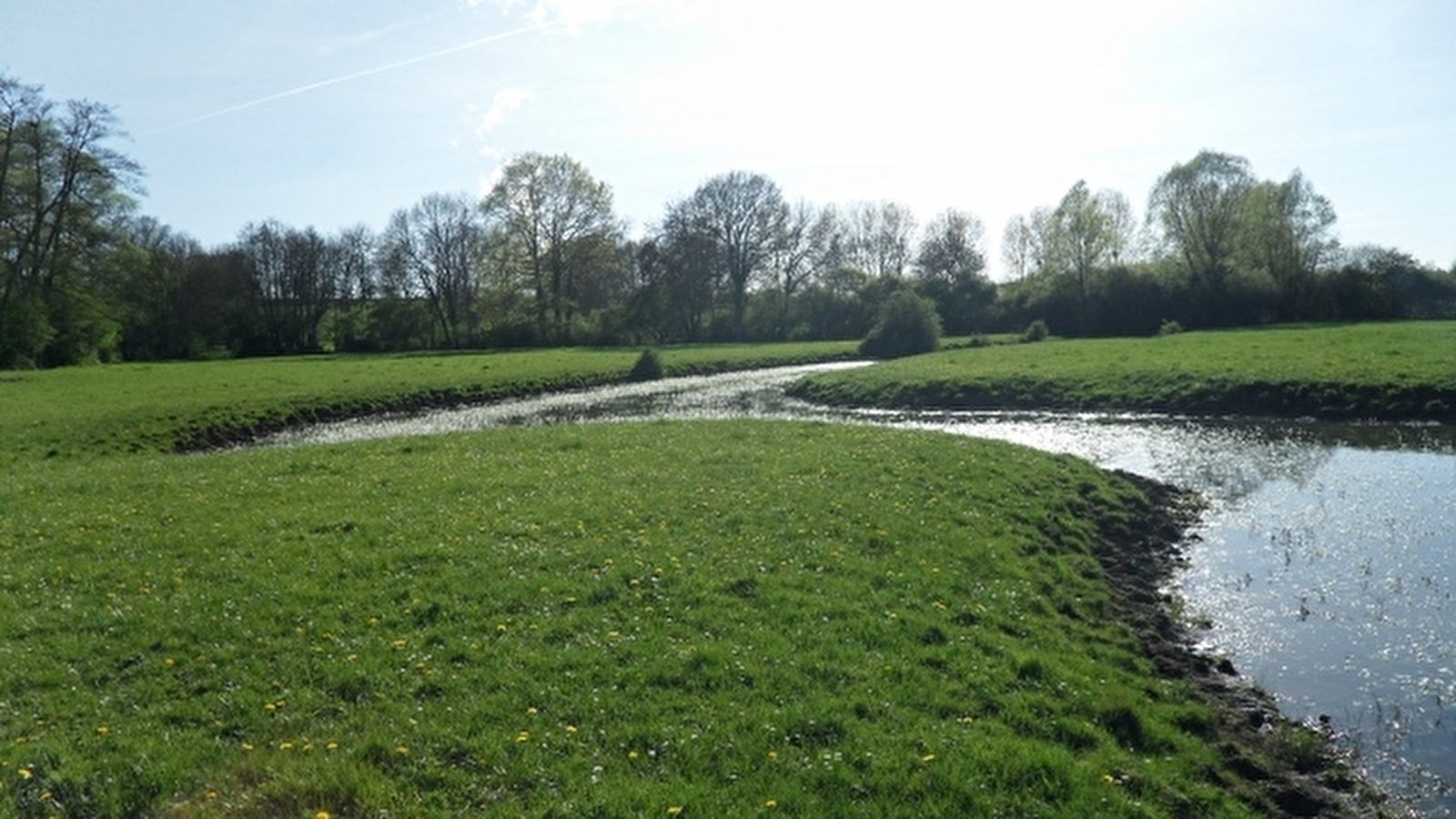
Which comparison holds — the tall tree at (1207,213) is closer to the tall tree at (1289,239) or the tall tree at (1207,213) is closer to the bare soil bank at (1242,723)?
the tall tree at (1289,239)

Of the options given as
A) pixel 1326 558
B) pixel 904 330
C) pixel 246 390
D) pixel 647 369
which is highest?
pixel 904 330

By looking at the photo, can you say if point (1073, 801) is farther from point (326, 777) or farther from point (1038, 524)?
point (1038, 524)

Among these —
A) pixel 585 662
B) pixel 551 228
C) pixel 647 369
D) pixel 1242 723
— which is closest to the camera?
pixel 585 662

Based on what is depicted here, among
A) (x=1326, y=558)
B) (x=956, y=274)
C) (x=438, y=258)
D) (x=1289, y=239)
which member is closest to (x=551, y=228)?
(x=438, y=258)

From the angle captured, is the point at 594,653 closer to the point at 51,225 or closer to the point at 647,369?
the point at 647,369

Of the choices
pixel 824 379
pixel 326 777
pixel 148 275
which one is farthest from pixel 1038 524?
pixel 148 275

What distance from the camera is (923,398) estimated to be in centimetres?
4062

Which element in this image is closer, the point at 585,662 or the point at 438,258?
the point at 585,662

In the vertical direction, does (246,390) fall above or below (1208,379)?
above

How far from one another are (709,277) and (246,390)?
189 feet

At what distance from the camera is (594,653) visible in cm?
944

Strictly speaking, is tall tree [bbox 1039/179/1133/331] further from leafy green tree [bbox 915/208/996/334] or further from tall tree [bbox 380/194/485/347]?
tall tree [bbox 380/194/485/347]

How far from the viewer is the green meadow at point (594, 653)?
23.8 feet

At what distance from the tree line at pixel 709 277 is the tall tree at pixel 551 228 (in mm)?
181
